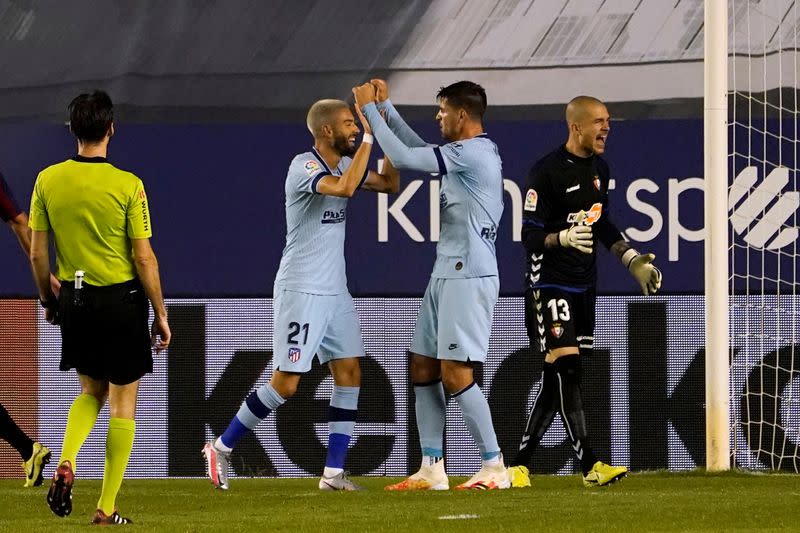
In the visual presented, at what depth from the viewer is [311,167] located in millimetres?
7125

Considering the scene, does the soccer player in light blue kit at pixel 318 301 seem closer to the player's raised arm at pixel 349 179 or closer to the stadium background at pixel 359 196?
the player's raised arm at pixel 349 179

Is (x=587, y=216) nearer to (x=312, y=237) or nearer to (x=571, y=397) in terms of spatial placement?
(x=571, y=397)

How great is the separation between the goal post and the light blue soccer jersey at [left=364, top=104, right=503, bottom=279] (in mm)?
1428

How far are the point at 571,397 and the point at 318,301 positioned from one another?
121cm

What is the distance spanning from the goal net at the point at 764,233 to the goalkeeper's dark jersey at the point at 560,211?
5.23 ft

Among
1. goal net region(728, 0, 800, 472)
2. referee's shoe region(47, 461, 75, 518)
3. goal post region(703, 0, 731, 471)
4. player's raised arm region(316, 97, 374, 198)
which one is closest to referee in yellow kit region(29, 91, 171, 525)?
referee's shoe region(47, 461, 75, 518)

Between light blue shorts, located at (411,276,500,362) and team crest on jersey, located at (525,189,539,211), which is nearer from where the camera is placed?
light blue shorts, located at (411,276,500,362)

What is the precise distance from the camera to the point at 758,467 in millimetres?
8484

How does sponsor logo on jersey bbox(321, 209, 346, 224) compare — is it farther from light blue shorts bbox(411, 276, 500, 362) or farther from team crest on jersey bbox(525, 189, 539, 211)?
team crest on jersey bbox(525, 189, 539, 211)

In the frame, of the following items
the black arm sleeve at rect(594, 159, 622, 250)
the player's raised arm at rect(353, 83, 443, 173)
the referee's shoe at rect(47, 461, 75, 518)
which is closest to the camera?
the referee's shoe at rect(47, 461, 75, 518)

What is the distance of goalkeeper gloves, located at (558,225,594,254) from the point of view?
6.95 metres

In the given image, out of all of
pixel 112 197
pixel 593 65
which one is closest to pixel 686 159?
pixel 593 65

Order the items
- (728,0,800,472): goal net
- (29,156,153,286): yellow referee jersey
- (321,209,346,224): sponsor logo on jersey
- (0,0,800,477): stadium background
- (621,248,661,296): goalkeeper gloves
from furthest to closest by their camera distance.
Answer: (0,0,800,477): stadium background
(728,0,800,472): goal net
(321,209,346,224): sponsor logo on jersey
(621,248,661,296): goalkeeper gloves
(29,156,153,286): yellow referee jersey

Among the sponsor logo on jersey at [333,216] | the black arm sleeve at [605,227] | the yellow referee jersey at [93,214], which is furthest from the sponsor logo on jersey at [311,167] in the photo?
the yellow referee jersey at [93,214]
